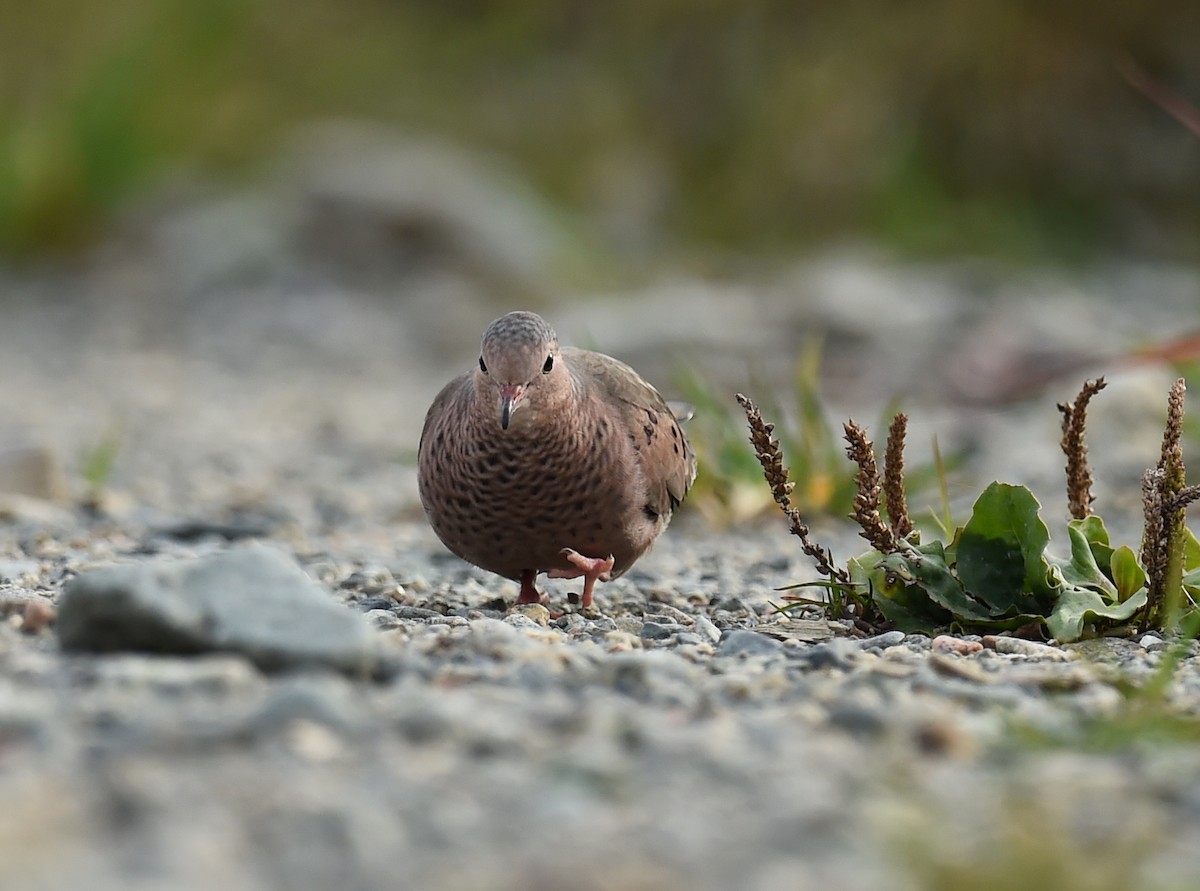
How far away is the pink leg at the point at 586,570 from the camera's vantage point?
3768 millimetres

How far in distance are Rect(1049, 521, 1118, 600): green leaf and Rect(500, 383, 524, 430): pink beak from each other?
117 centimetres

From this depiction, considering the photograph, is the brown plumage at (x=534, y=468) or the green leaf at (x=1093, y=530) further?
the brown plumage at (x=534, y=468)

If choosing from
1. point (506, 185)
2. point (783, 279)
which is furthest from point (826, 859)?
point (506, 185)

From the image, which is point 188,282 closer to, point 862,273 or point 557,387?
point 862,273

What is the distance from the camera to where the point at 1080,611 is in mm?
3355

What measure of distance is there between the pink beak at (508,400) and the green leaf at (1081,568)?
1.17 meters

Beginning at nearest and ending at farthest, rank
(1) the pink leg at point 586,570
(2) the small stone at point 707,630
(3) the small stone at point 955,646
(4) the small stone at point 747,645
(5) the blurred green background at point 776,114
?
(4) the small stone at point 747,645 → (3) the small stone at point 955,646 → (2) the small stone at point 707,630 → (1) the pink leg at point 586,570 → (5) the blurred green background at point 776,114

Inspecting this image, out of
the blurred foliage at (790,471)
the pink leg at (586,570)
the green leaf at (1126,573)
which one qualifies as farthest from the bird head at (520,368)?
the blurred foliage at (790,471)

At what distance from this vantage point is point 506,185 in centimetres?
1224

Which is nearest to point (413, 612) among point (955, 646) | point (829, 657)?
point (829, 657)

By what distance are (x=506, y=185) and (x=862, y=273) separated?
304 cm

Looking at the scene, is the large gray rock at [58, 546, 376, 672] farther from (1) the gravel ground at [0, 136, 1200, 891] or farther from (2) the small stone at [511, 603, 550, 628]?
(2) the small stone at [511, 603, 550, 628]

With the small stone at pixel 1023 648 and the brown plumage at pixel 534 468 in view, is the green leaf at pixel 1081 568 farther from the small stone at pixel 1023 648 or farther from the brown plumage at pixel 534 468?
the brown plumage at pixel 534 468

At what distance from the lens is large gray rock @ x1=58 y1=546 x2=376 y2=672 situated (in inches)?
105
